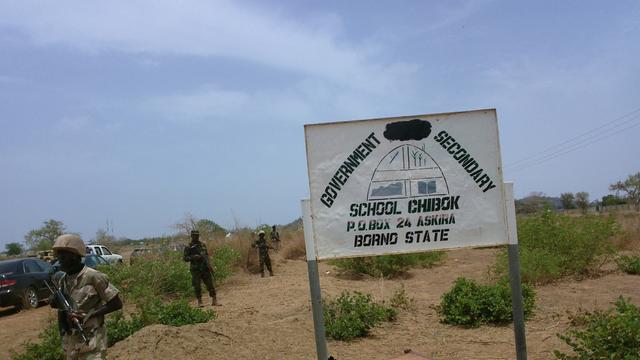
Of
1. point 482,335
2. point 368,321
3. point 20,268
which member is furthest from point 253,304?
point 20,268

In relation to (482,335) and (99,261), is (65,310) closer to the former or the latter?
(482,335)

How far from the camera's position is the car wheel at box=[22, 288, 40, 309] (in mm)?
14625

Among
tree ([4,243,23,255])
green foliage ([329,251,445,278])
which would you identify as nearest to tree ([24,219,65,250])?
tree ([4,243,23,255])

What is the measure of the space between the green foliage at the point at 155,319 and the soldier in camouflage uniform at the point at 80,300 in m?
3.80

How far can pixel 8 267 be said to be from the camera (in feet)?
48.1

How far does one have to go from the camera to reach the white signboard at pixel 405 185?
3.97m

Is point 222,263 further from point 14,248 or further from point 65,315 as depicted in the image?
point 14,248

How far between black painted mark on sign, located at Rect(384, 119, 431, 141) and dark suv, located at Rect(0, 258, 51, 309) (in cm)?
1278

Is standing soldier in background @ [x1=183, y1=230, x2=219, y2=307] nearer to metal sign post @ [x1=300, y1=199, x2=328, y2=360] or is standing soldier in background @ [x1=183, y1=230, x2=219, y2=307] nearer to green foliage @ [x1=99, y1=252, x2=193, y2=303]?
green foliage @ [x1=99, y1=252, x2=193, y2=303]

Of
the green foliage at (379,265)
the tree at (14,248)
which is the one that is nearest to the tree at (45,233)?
the tree at (14,248)

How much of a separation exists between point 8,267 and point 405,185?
1376 cm

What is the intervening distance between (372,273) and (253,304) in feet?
14.7

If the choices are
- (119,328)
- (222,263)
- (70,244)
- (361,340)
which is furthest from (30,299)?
(70,244)

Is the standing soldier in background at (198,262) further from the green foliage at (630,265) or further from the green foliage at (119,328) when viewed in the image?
the green foliage at (630,265)
